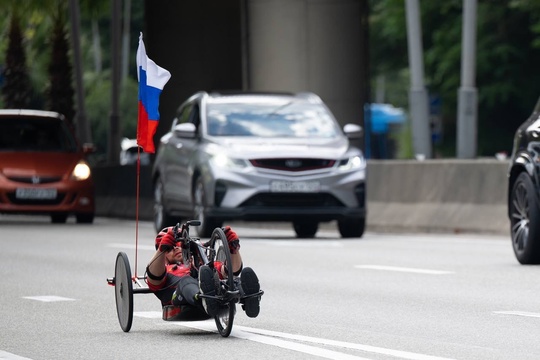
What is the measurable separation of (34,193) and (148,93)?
14.8 metres

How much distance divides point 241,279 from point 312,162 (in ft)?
36.0

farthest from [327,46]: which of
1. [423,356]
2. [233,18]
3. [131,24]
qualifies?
[131,24]

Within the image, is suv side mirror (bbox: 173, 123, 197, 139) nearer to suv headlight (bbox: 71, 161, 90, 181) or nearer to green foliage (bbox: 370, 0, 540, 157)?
suv headlight (bbox: 71, 161, 90, 181)

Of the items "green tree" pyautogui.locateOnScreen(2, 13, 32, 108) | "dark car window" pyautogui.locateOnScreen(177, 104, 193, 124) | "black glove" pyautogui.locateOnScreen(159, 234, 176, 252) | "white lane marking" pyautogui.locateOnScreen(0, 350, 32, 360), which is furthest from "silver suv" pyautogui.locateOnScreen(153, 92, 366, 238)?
"green tree" pyautogui.locateOnScreen(2, 13, 32, 108)

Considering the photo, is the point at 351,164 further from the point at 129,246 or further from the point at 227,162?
the point at 129,246

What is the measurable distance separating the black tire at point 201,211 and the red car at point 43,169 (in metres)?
4.87

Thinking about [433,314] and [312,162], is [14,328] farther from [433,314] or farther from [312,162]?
[312,162]

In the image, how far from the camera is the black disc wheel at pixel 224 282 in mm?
10078

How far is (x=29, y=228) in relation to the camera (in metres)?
25.3

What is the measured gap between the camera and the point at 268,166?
21.0m

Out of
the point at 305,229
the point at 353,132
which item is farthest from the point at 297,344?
the point at 305,229

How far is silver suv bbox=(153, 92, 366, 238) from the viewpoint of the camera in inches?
826

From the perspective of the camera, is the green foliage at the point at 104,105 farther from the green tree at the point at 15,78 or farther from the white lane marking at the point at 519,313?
the white lane marking at the point at 519,313

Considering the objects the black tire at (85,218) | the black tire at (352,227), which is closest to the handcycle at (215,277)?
the black tire at (352,227)
